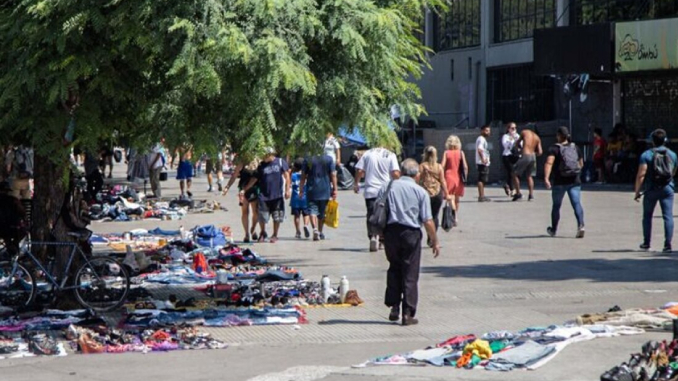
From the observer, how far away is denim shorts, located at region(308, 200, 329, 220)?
20.9 meters

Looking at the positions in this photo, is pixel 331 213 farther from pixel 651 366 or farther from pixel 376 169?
pixel 651 366

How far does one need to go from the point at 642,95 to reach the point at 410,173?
26.1m

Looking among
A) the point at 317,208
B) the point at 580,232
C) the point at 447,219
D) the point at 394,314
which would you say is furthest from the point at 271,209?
the point at 394,314

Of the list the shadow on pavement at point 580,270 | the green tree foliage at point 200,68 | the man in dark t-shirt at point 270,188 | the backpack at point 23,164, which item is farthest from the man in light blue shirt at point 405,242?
the backpack at point 23,164

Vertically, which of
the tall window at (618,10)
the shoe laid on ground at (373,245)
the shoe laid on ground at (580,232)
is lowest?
the shoe laid on ground at (373,245)

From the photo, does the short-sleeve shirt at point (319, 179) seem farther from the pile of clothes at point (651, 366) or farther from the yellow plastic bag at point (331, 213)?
the pile of clothes at point (651, 366)

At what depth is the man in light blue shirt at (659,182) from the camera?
1830 centimetres

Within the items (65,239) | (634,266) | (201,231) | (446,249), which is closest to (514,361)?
(65,239)

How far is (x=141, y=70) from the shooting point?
12.2 m

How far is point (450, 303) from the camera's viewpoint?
46.2 feet

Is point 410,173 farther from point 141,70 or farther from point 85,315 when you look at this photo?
point 85,315

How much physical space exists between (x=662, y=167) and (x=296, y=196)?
661 centimetres

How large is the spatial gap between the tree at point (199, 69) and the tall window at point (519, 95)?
3114cm

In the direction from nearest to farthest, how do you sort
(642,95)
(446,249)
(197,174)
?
1. (446,249)
2. (642,95)
3. (197,174)
